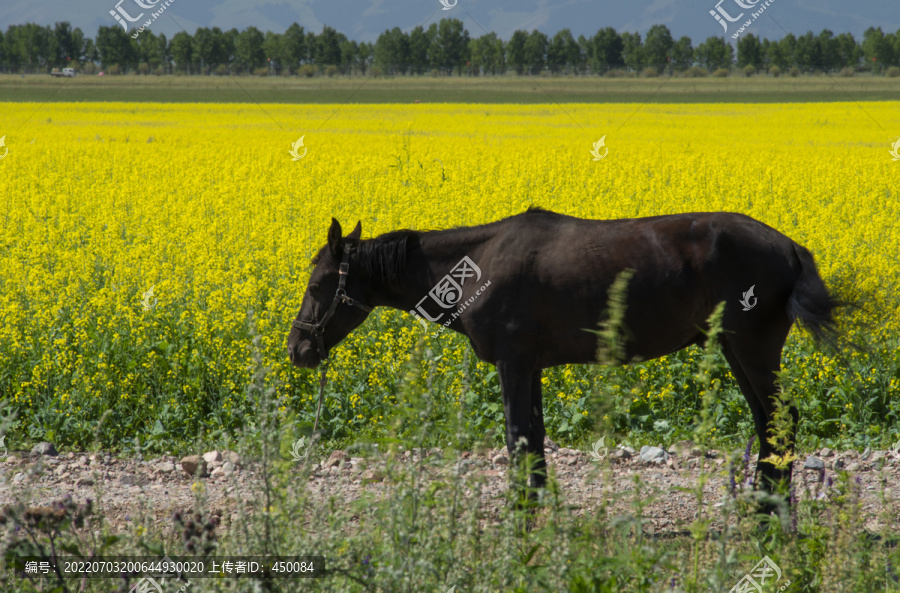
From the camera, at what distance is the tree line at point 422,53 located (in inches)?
3401

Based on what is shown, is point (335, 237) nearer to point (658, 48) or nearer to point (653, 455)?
point (653, 455)

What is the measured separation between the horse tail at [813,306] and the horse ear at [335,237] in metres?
2.41

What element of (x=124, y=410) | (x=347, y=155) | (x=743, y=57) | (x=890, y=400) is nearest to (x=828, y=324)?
(x=890, y=400)

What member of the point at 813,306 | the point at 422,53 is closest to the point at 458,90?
the point at 422,53

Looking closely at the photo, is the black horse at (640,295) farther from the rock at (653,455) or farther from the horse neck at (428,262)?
Answer: the rock at (653,455)

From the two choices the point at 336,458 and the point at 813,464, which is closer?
the point at 813,464

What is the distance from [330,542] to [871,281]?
5.79 metres

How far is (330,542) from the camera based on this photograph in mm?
Result: 2479

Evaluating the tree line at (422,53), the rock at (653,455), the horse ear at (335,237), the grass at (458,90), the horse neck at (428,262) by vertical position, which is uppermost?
the tree line at (422,53)

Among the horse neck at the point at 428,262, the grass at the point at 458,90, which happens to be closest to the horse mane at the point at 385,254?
the horse neck at the point at 428,262

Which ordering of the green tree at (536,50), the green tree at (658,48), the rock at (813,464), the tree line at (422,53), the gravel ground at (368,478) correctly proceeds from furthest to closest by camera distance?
1. the green tree at (536,50)
2. the green tree at (658,48)
3. the tree line at (422,53)
4. the rock at (813,464)
5. the gravel ground at (368,478)

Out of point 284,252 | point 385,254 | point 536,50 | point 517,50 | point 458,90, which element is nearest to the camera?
point 385,254

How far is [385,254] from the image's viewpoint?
486 cm

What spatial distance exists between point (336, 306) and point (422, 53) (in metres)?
88.1
